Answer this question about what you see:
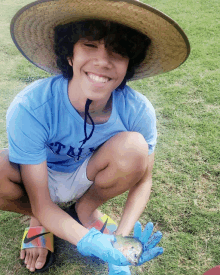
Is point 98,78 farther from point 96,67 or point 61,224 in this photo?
point 61,224

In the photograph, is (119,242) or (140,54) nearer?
(119,242)

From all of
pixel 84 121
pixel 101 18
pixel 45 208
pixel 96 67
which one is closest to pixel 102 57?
pixel 96 67

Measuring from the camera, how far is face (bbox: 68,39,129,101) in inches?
47.8

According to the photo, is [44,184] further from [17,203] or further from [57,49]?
[57,49]

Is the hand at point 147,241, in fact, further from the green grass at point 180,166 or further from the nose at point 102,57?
the nose at point 102,57

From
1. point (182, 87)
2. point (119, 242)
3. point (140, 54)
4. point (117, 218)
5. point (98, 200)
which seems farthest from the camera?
point (182, 87)

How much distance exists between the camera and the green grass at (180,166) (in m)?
1.60

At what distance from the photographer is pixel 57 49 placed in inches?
54.6

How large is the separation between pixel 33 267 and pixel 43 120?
781 millimetres

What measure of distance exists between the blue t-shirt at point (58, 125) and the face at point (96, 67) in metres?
0.14

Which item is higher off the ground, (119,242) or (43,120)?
(43,120)

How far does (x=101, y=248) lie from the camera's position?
1.22 m

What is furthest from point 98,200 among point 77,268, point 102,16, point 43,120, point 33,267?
point 102,16

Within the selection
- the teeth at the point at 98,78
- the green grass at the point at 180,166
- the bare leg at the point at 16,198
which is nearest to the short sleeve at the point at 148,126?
the teeth at the point at 98,78
